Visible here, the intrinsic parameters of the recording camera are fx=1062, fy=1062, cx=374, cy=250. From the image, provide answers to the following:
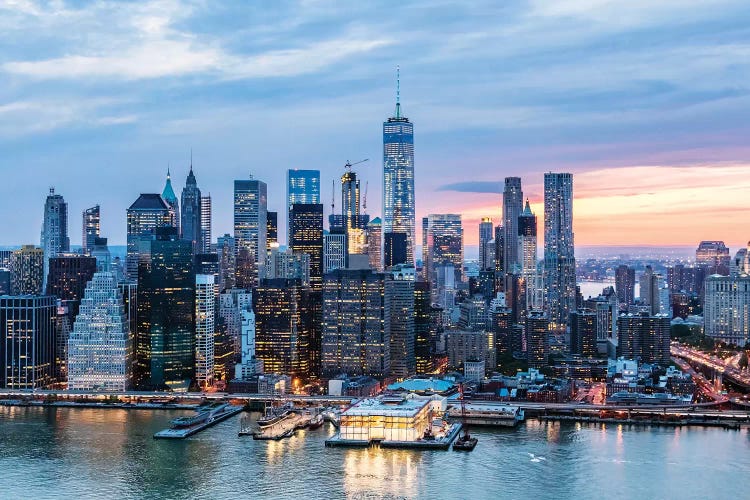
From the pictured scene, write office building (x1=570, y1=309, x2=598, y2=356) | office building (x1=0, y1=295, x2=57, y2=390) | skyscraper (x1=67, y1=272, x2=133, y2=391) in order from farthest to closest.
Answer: office building (x1=570, y1=309, x2=598, y2=356) < office building (x1=0, y1=295, x2=57, y2=390) < skyscraper (x1=67, y1=272, x2=133, y2=391)

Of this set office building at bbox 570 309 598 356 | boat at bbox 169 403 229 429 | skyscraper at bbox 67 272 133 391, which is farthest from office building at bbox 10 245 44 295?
office building at bbox 570 309 598 356

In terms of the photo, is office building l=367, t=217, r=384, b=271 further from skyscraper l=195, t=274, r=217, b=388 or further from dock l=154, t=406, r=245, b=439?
dock l=154, t=406, r=245, b=439

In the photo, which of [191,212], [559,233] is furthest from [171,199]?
[559,233]

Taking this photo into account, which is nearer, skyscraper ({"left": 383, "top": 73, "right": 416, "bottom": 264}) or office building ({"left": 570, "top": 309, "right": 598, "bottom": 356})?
office building ({"left": 570, "top": 309, "right": 598, "bottom": 356})

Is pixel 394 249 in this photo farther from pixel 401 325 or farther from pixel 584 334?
pixel 401 325

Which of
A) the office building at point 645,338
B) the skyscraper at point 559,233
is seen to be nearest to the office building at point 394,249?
the skyscraper at point 559,233

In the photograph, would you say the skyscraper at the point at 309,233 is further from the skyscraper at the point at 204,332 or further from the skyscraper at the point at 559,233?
the skyscraper at the point at 559,233

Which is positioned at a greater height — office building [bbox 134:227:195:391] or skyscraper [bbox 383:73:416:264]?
skyscraper [bbox 383:73:416:264]
